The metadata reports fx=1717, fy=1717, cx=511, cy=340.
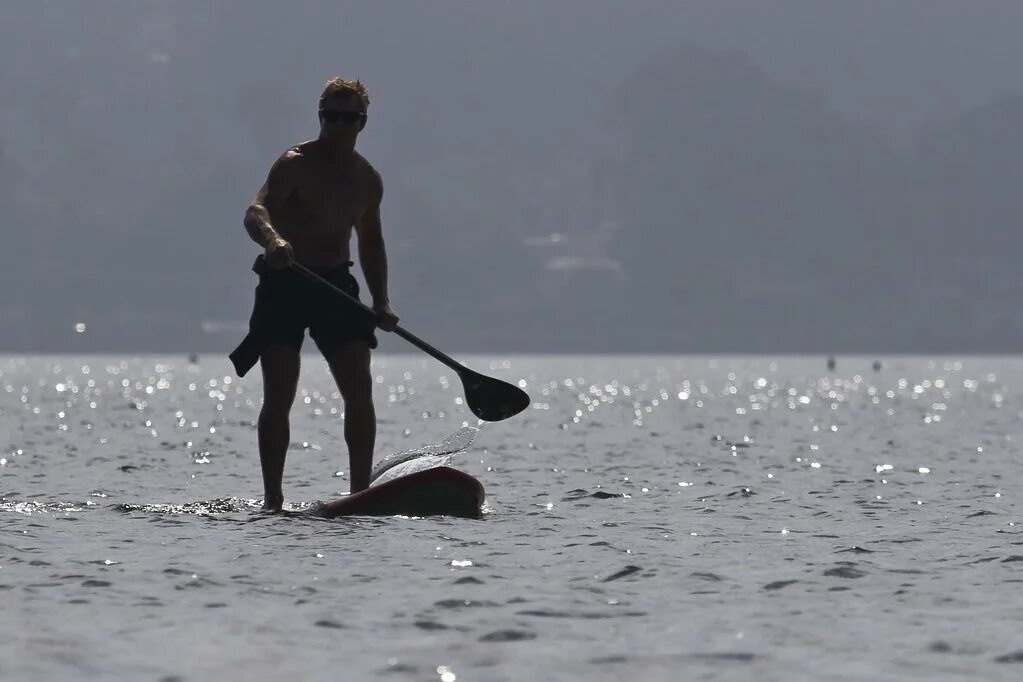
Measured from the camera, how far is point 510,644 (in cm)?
725

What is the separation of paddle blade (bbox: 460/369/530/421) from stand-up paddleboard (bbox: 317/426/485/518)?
49 cm

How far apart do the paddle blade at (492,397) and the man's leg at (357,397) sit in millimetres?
910

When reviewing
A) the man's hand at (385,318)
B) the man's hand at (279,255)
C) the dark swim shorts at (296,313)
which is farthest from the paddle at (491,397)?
the man's hand at (279,255)

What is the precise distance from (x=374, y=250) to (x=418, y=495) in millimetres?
1908

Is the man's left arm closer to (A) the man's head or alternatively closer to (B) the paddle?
(A) the man's head

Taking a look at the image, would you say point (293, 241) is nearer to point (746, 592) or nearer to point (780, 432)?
point (746, 592)

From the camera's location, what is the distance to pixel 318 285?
39.6 feet

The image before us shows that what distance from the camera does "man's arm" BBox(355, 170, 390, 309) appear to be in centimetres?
1260

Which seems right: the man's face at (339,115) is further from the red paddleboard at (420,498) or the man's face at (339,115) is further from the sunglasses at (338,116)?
the red paddleboard at (420,498)

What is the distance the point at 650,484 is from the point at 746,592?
8.35 metres

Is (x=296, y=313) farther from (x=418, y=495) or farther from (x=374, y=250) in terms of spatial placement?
(x=418, y=495)

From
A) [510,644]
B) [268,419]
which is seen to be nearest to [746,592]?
[510,644]

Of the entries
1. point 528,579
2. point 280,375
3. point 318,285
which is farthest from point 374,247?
point 528,579

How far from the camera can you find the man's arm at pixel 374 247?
12.6 m
